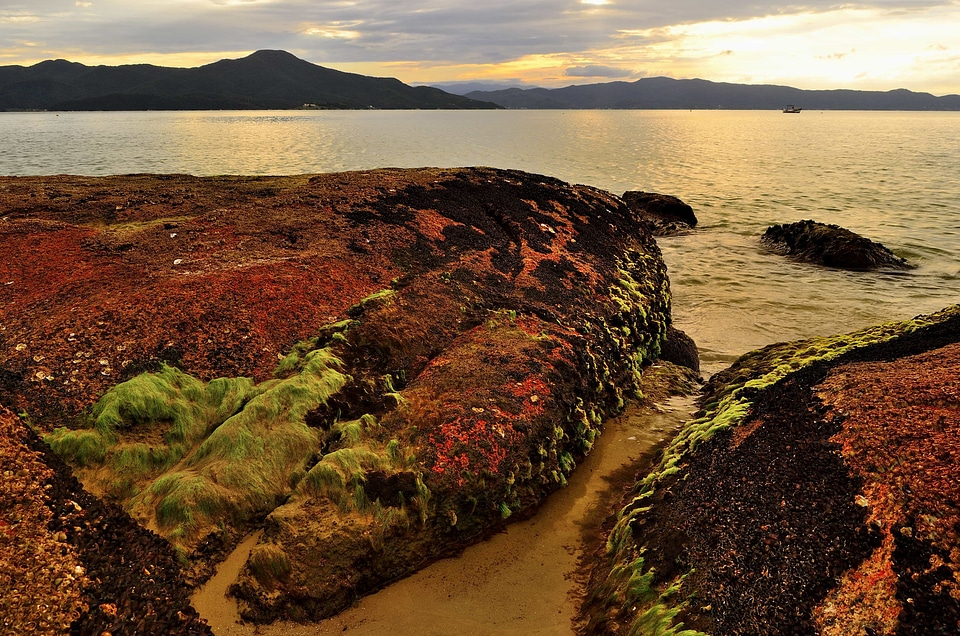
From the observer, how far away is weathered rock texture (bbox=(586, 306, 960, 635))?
451 centimetres

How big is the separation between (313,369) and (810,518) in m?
7.03

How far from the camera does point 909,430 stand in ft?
19.1

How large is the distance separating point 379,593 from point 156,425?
164 inches

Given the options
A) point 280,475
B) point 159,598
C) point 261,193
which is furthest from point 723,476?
point 261,193

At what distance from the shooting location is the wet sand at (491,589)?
6031 millimetres

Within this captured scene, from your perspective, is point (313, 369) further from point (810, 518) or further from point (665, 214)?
point (665, 214)

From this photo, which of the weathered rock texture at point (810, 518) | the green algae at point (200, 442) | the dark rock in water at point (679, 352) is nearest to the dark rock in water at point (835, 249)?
the dark rock in water at point (679, 352)

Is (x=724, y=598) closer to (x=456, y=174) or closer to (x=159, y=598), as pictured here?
(x=159, y=598)

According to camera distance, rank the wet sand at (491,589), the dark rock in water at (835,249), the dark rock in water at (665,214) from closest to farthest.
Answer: the wet sand at (491,589)
the dark rock in water at (835,249)
the dark rock in water at (665,214)

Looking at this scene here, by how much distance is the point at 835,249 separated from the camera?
25.1 metres

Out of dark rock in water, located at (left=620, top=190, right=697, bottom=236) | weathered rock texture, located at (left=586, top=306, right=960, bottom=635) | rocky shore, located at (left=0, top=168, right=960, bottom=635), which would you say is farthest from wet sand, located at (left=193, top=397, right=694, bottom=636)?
dark rock in water, located at (left=620, top=190, right=697, bottom=236)

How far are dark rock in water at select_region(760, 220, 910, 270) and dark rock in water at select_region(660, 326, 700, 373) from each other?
15.2m

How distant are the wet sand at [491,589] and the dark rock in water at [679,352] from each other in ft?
20.8

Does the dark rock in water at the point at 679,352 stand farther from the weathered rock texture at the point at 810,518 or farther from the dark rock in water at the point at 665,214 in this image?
the dark rock in water at the point at 665,214
